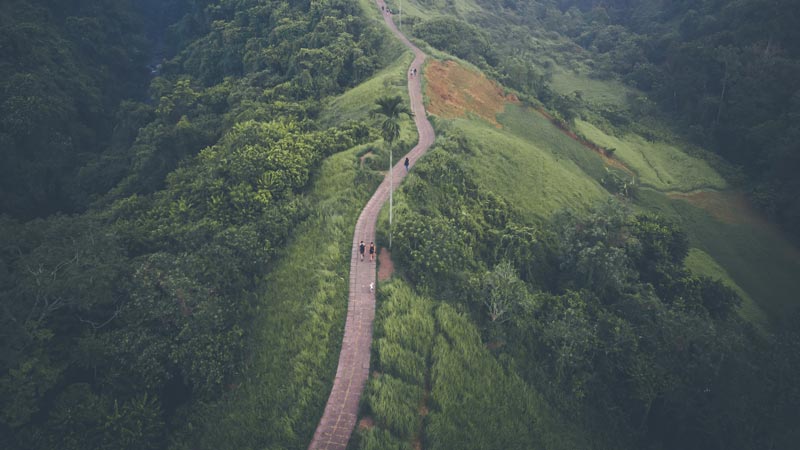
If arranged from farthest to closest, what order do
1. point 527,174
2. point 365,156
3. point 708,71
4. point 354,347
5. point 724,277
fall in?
point 708,71
point 527,174
point 724,277
point 365,156
point 354,347

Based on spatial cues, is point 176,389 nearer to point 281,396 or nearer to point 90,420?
point 90,420

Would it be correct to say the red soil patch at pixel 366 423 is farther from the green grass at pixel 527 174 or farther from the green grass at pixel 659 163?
the green grass at pixel 659 163

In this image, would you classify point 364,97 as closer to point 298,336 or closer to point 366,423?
point 298,336

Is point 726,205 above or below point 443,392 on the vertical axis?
below

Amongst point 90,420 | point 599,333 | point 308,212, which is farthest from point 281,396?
point 599,333

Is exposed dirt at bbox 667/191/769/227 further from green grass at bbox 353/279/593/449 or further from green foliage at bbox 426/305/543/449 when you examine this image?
green foliage at bbox 426/305/543/449

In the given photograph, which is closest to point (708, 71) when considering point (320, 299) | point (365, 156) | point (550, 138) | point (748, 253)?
point (550, 138)
